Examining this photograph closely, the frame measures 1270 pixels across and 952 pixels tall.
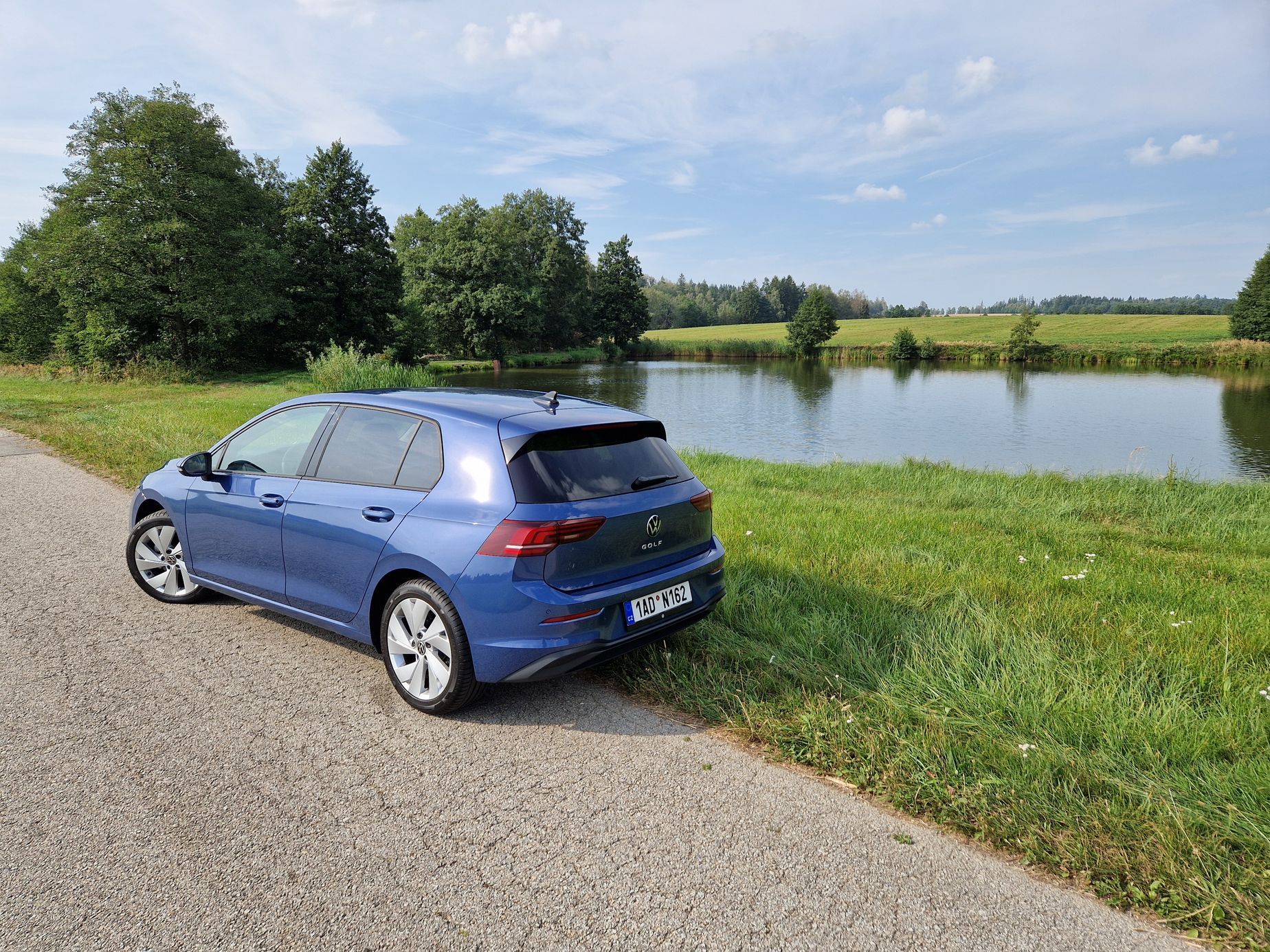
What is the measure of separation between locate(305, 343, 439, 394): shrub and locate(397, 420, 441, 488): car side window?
566 inches

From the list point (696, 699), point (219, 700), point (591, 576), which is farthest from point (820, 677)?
point (219, 700)

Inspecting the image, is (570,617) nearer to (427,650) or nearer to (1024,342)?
(427,650)

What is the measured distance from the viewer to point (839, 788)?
3.13m

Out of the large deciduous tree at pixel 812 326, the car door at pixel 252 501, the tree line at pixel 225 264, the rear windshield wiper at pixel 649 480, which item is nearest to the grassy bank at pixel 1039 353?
the large deciduous tree at pixel 812 326

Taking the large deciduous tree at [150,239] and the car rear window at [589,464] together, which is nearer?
the car rear window at [589,464]

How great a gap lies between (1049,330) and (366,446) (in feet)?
319

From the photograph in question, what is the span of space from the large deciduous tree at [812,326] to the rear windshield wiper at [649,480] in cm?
8163

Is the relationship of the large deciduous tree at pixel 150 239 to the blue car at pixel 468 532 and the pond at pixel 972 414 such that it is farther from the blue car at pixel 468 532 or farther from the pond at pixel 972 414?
the blue car at pixel 468 532

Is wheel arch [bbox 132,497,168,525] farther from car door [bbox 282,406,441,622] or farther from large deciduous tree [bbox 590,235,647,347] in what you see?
large deciduous tree [bbox 590,235,647,347]

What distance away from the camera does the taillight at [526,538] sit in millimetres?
3340

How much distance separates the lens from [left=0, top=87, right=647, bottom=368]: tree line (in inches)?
1264

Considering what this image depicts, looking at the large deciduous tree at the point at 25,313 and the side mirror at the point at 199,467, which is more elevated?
the large deciduous tree at the point at 25,313

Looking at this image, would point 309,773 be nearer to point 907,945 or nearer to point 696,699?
point 696,699

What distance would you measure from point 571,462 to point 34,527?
6.70 meters
